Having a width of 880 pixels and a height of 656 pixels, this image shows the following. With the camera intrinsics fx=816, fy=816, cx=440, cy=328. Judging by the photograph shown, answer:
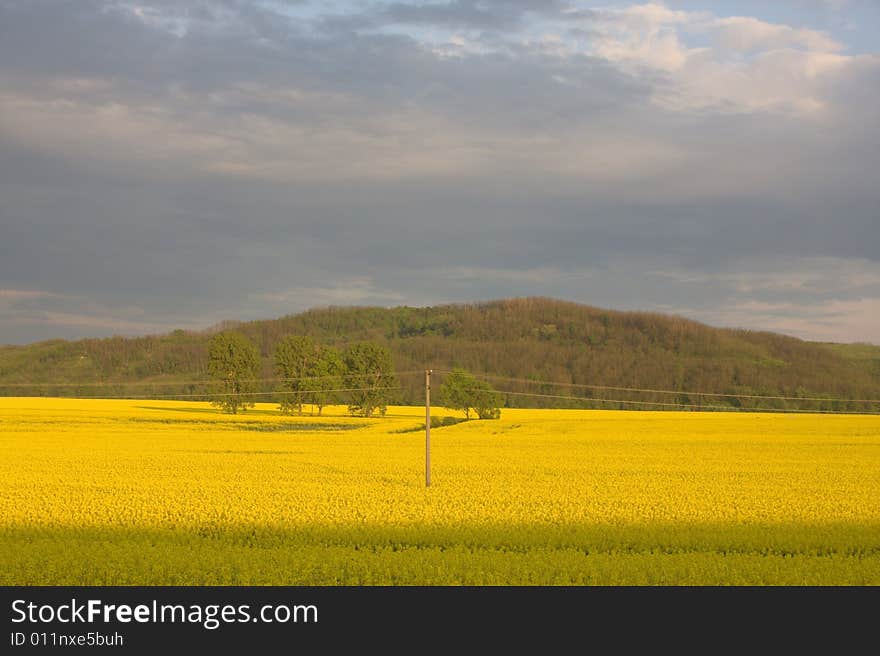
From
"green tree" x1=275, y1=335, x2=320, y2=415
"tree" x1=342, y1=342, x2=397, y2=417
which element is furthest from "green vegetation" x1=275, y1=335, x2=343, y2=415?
"tree" x1=342, y1=342, x2=397, y2=417

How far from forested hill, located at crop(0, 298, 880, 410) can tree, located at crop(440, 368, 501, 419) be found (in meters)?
44.4

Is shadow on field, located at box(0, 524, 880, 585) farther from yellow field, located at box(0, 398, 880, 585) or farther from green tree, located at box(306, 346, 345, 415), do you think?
green tree, located at box(306, 346, 345, 415)

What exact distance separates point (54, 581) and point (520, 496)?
16058 mm

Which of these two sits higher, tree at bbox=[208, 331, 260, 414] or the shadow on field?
tree at bbox=[208, 331, 260, 414]

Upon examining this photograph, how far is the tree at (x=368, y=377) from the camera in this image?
9406 centimetres

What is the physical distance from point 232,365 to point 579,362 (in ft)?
277

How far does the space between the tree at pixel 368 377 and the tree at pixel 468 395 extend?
8.82 metres

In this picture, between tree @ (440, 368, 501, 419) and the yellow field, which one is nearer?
the yellow field

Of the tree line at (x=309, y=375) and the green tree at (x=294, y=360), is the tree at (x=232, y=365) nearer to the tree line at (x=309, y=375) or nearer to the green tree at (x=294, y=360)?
the tree line at (x=309, y=375)

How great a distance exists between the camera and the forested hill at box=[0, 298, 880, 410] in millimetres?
139000

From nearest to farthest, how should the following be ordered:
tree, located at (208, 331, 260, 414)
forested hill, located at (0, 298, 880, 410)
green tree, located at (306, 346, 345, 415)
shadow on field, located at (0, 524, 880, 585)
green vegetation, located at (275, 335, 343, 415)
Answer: shadow on field, located at (0, 524, 880, 585), green tree, located at (306, 346, 345, 415), green vegetation, located at (275, 335, 343, 415), tree, located at (208, 331, 260, 414), forested hill, located at (0, 298, 880, 410)

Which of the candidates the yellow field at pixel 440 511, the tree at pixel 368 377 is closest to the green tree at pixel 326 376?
the tree at pixel 368 377

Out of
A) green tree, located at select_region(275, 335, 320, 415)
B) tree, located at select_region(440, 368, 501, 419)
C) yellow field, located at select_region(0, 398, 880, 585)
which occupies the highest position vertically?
green tree, located at select_region(275, 335, 320, 415)

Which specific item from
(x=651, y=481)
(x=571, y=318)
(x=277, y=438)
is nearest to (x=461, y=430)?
(x=277, y=438)
